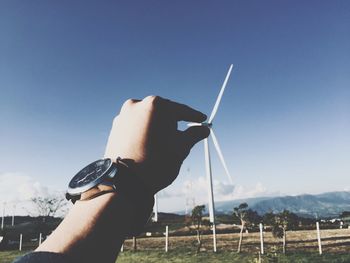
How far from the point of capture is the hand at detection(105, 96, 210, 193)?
169cm

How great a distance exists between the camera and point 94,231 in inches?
51.3

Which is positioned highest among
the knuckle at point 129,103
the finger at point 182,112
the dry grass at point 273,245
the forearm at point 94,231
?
the knuckle at point 129,103

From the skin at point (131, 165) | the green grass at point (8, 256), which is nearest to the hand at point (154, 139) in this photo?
the skin at point (131, 165)

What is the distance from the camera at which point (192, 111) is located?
6.53ft

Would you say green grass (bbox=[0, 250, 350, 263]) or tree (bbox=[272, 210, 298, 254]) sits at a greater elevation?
tree (bbox=[272, 210, 298, 254])

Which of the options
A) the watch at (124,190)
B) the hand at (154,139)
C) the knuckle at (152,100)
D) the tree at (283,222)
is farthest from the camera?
the tree at (283,222)

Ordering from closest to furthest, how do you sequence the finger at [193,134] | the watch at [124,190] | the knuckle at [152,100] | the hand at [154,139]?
1. the watch at [124,190]
2. the hand at [154,139]
3. the knuckle at [152,100]
4. the finger at [193,134]

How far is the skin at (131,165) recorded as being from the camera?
1258mm

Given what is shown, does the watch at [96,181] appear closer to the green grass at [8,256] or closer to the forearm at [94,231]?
the forearm at [94,231]

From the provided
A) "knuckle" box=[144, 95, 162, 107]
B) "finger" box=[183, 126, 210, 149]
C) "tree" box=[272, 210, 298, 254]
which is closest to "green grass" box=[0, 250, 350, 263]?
"tree" box=[272, 210, 298, 254]

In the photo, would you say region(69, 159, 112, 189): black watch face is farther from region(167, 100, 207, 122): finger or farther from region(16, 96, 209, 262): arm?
region(167, 100, 207, 122): finger

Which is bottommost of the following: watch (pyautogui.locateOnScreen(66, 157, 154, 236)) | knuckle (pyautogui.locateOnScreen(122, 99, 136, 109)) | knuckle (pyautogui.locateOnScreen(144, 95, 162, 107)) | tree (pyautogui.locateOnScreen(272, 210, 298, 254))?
tree (pyautogui.locateOnScreen(272, 210, 298, 254))

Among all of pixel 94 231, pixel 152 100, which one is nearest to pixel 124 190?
pixel 94 231

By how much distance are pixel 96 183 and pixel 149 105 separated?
0.56 m
